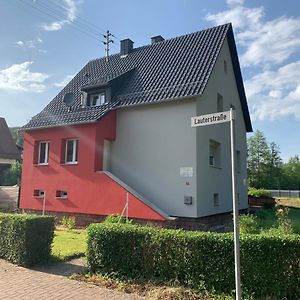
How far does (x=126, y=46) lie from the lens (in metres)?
22.3

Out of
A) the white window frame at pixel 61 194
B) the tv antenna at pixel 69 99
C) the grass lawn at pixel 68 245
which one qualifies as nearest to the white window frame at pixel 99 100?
the tv antenna at pixel 69 99

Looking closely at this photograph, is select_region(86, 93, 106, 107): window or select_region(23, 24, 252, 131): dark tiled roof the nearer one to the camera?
select_region(23, 24, 252, 131): dark tiled roof

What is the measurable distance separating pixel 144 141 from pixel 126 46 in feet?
28.3

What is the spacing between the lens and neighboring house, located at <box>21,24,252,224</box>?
15.1 meters

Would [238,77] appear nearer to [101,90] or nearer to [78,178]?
[101,90]

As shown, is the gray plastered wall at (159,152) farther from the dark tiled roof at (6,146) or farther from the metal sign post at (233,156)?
the dark tiled roof at (6,146)

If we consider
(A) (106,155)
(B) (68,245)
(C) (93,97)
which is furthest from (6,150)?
(B) (68,245)

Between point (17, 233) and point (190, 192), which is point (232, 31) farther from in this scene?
point (17, 233)

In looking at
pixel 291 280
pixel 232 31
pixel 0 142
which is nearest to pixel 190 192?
pixel 291 280

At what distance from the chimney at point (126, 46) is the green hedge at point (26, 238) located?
51.6ft

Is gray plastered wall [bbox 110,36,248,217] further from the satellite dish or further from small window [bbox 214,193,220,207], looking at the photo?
the satellite dish

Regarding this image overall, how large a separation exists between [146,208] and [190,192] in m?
2.11

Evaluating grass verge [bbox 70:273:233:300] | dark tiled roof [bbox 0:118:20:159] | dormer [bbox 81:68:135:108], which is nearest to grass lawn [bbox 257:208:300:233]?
grass verge [bbox 70:273:233:300]

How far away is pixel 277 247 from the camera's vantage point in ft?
19.3
